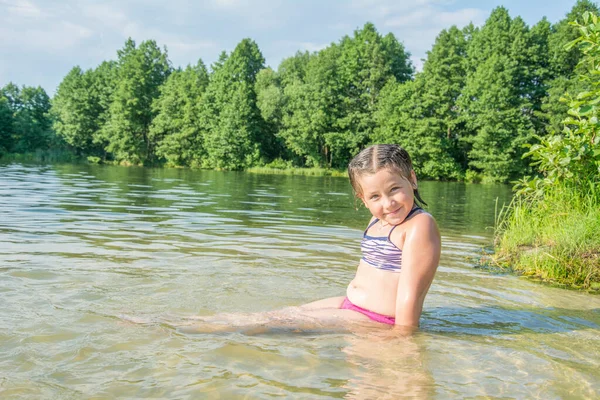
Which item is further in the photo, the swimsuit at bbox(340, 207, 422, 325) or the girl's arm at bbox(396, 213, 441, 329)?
the swimsuit at bbox(340, 207, 422, 325)

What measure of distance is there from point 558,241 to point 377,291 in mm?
3609

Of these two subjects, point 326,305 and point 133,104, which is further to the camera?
point 133,104

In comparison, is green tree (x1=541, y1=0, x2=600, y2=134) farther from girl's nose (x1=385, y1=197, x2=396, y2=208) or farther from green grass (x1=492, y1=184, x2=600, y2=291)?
girl's nose (x1=385, y1=197, x2=396, y2=208)

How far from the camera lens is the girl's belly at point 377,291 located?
3.54m

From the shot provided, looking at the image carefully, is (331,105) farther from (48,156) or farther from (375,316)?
(375,316)

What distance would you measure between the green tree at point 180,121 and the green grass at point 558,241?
5397cm

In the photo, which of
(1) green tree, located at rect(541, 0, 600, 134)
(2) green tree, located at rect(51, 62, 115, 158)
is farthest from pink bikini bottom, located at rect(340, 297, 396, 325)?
(2) green tree, located at rect(51, 62, 115, 158)

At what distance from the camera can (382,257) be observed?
356 cm

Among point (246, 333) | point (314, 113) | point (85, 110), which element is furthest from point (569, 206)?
point (85, 110)

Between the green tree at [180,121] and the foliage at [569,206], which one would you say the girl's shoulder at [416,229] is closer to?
the foliage at [569,206]

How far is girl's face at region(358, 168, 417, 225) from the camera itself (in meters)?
3.31

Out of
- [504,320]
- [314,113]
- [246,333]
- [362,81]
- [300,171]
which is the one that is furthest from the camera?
[362,81]

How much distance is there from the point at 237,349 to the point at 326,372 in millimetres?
654

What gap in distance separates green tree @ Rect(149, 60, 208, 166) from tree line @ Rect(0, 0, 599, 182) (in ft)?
0.47
